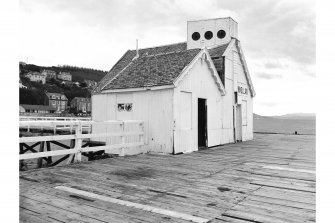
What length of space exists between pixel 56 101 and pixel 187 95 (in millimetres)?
160522

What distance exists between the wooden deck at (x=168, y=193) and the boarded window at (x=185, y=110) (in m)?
3.58

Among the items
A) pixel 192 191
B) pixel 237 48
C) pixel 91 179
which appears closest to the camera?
pixel 192 191

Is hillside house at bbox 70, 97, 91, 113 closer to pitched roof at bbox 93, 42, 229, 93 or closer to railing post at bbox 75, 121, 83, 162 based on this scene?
pitched roof at bbox 93, 42, 229, 93

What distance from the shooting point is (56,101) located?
161625 millimetres

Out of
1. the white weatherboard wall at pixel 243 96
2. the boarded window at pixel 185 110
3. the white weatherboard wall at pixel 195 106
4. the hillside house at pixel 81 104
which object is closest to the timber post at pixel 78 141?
the white weatherboard wall at pixel 195 106

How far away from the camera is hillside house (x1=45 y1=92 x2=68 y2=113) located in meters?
158

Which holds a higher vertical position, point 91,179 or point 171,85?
point 171,85

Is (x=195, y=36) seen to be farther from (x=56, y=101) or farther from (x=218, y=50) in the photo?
(x=56, y=101)

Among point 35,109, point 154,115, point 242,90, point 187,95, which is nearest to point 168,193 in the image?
point 154,115
